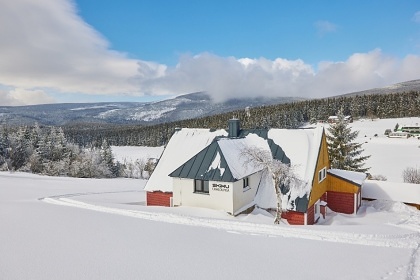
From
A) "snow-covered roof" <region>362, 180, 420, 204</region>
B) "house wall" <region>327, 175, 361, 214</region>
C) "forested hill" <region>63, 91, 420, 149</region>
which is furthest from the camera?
"forested hill" <region>63, 91, 420, 149</region>

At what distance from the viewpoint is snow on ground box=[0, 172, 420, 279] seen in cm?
856

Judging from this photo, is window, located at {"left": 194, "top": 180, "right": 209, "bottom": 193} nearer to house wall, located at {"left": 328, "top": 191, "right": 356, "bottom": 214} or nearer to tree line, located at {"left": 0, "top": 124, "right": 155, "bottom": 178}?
house wall, located at {"left": 328, "top": 191, "right": 356, "bottom": 214}

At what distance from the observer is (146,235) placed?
1199 centimetres

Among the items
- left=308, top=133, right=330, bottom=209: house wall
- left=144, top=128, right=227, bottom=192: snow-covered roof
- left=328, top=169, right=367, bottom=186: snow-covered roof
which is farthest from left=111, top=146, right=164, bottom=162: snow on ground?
left=308, top=133, right=330, bottom=209: house wall

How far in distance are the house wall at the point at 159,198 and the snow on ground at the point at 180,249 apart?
7.21 meters

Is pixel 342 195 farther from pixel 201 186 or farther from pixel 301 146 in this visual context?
pixel 201 186

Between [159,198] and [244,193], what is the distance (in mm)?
7233

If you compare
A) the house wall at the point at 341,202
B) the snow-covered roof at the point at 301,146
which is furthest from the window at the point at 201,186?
the house wall at the point at 341,202

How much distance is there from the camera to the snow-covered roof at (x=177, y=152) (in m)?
24.0

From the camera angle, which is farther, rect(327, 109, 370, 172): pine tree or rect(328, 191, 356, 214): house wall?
rect(327, 109, 370, 172): pine tree

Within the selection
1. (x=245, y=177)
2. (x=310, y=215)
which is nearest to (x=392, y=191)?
(x=310, y=215)

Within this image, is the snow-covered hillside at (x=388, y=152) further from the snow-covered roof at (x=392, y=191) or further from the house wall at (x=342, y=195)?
the house wall at (x=342, y=195)

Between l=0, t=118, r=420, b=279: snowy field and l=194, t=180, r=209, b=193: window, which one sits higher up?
l=194, t=180, r=209, b=193: window

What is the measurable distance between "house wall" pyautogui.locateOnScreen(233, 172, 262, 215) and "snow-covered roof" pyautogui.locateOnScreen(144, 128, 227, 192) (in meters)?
5.24
